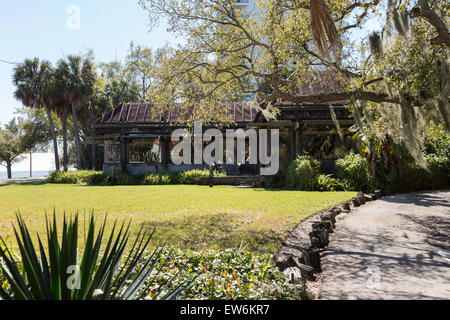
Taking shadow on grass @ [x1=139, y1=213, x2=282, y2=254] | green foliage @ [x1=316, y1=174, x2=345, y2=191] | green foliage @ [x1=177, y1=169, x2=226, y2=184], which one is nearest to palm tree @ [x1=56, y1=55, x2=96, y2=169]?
green foliage @ [x1=177, y1=169, x2=226, y2=184]

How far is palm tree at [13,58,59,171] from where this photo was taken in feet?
94.0

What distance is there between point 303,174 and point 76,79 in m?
23.7

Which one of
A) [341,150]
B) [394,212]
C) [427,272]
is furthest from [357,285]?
[341,150]

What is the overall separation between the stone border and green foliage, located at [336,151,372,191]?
5.76 metres

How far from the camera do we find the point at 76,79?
2922cm

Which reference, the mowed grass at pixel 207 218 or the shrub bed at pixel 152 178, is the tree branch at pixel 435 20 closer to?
the mowed grass at pixel 207 218

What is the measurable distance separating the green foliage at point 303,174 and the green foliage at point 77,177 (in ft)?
43.8

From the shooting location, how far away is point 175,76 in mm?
9812

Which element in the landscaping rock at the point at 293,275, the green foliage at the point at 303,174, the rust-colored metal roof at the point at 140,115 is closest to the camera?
the landscaping rock at the point at 293,275

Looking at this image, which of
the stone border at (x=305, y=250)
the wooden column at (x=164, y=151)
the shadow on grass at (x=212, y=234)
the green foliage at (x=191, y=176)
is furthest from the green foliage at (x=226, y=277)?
the wooden column at (x=164, y=151)

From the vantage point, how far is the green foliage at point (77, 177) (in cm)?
2245
